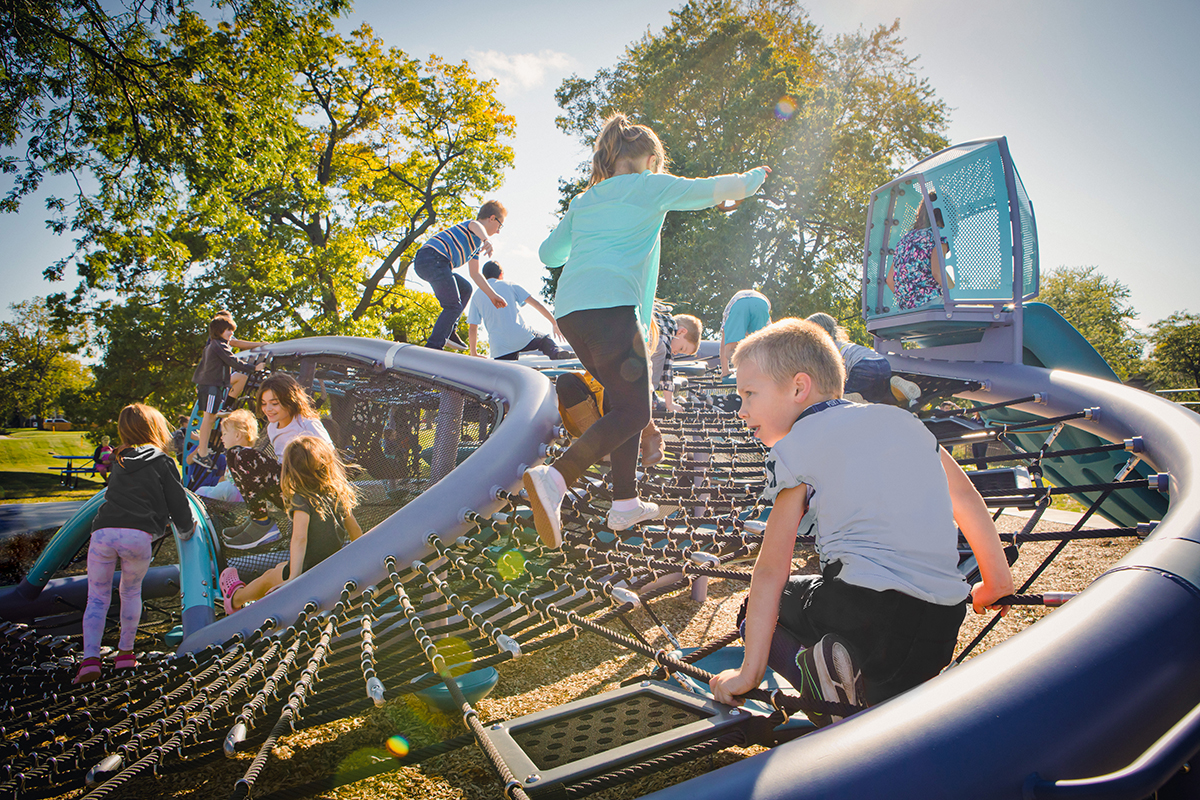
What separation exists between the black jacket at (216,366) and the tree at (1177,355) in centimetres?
4046

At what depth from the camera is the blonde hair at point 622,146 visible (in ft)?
8.20

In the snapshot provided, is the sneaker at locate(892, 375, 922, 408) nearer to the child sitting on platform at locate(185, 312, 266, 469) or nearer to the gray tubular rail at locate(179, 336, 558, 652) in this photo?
the gray tubular rail at locate(179, 336, 558, 652)

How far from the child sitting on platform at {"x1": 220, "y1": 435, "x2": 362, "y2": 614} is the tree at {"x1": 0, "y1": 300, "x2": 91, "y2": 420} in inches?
1512

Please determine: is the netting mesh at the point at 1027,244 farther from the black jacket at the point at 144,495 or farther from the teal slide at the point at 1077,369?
the black jacket at the point at 144,495

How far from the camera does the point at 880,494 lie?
4.36ft

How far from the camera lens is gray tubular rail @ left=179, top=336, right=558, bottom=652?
8.28 ft

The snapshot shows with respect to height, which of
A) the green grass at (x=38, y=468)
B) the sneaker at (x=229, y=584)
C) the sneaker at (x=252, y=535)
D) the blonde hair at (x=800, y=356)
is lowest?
the green grass at (x=38, y=468)

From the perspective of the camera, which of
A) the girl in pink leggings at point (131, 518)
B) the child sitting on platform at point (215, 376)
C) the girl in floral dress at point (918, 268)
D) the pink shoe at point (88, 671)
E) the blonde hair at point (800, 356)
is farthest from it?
the child sitting on platform at point (215, 376)

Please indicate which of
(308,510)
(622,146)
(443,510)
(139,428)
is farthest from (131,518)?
(622,146)

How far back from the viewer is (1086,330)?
32.3 m

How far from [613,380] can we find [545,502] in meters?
0.51

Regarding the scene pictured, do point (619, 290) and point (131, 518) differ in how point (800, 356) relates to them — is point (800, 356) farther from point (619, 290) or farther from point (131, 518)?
point (131, 518)

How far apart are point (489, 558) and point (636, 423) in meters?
1.00

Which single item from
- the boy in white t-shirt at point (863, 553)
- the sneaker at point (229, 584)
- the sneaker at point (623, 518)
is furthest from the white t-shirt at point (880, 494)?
the sneaker at point (229, 584)
